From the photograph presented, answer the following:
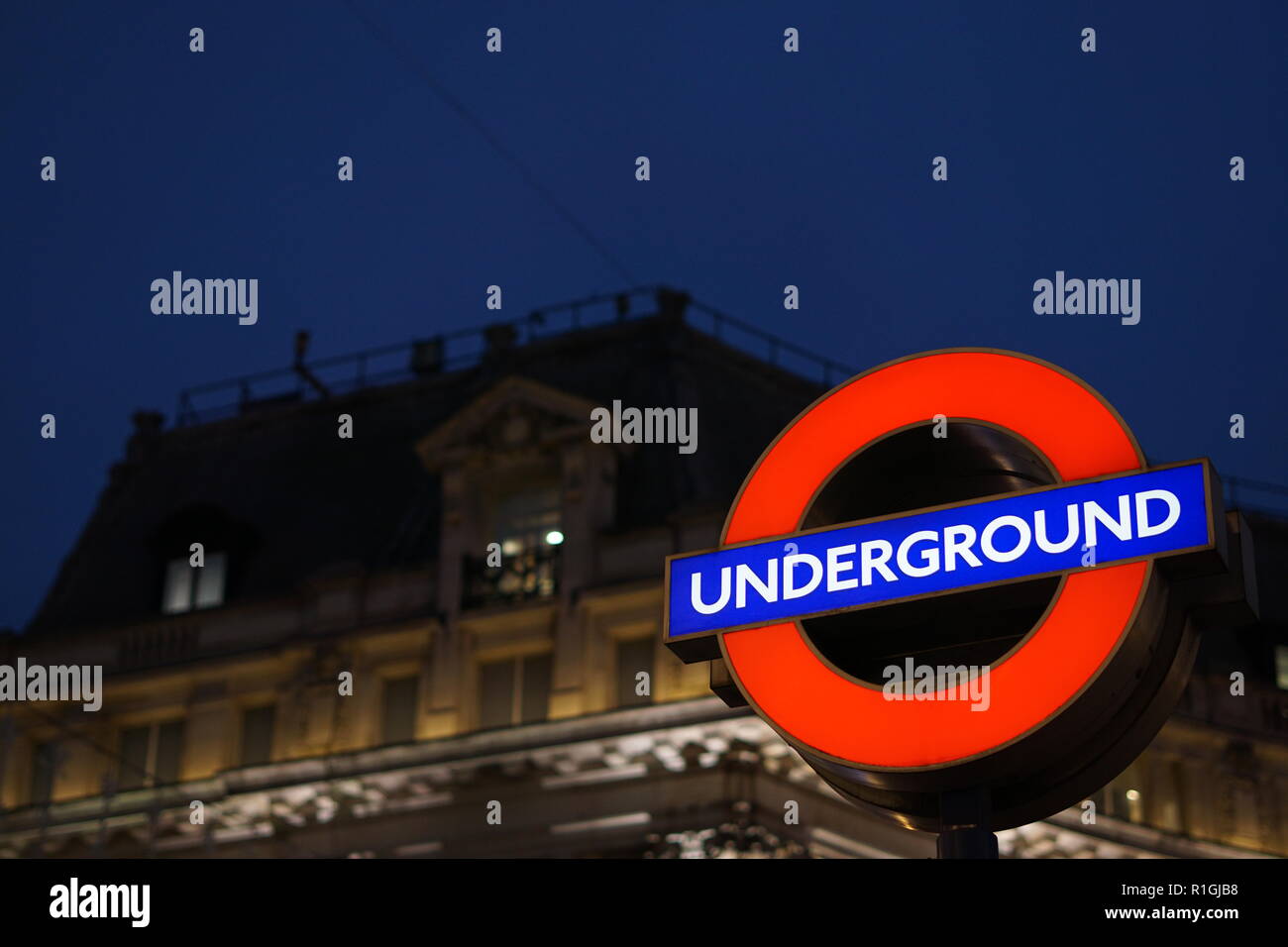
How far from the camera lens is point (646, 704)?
3656cm

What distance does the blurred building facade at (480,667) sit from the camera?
119 feet

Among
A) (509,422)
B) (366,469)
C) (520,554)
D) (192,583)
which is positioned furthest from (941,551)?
(366,469)

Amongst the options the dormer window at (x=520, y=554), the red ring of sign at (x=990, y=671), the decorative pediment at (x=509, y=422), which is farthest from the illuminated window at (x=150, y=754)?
the red ring of sign at (x=990, y=671)

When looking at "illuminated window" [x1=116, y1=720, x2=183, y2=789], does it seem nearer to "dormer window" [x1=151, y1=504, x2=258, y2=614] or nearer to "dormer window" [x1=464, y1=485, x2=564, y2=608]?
"dormer window" [x1=151, y1=504, x2=258, y2=614]

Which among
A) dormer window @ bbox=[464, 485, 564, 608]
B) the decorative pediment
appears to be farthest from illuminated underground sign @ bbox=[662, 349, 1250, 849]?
the decorative pediment

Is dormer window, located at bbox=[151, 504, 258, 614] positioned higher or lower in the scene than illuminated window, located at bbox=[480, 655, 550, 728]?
higher

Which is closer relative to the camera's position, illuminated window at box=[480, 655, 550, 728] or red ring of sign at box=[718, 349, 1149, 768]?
red ring of sign at box=[718, 349, 1149, 768]

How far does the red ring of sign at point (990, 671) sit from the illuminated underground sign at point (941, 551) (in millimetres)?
193

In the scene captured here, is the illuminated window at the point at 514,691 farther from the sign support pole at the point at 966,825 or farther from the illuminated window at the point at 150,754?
the sign support pole at the point at 966,825

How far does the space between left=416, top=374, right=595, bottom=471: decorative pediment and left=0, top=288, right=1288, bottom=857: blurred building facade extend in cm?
6

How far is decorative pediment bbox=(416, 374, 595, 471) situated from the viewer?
4059 cm

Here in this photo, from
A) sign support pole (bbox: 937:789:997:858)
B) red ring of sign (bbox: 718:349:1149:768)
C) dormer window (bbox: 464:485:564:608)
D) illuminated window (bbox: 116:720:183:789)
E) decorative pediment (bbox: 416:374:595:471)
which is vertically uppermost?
decorative pediment (bbox: 416:374:595:471)

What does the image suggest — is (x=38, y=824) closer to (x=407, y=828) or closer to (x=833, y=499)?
(x=407, y=828)

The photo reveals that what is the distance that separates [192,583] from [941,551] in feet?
108
